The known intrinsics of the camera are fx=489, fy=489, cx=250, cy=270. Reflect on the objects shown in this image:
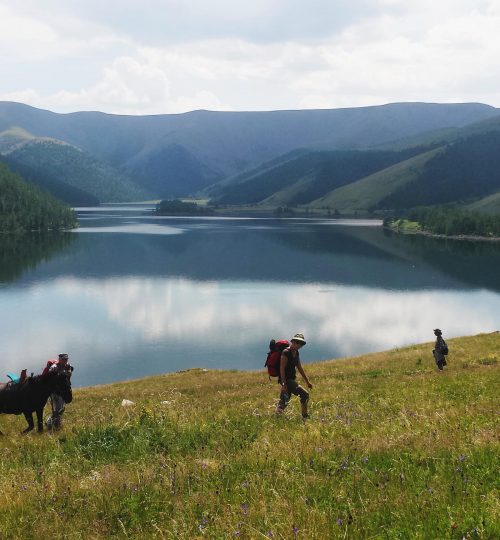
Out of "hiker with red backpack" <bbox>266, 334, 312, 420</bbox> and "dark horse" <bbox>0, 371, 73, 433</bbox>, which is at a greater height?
"hiker with red backpack" <bbox>266, 334, 312, 420</bbox>

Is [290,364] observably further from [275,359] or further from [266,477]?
[266,477]

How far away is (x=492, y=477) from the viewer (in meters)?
8.70

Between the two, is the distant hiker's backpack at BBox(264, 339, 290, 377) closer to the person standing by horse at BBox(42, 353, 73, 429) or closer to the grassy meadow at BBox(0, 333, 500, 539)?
the grassy meadow at BBox(0, 333, 500, 539)

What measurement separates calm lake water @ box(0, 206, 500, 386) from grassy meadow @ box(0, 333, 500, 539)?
52132mm

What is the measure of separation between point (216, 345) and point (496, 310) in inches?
2432

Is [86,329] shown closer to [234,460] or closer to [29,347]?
[29,347]

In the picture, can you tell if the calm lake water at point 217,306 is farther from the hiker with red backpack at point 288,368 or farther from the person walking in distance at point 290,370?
the person walking in distance at point 290,370

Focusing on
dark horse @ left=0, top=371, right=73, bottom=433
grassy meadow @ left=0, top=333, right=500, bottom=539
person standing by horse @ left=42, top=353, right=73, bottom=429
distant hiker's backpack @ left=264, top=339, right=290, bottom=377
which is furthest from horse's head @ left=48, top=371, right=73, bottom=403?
distant hiker's backpack @ left=264, top=339, right=290, bottom=377

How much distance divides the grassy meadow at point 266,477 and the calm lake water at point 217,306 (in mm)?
52132

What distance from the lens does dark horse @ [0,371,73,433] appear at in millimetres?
16719

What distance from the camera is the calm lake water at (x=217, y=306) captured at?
7438 centimetres

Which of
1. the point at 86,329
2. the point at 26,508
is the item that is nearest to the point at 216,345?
the point at 86,329

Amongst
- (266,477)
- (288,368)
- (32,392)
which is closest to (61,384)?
(32,392)

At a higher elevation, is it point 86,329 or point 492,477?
point 492,477
